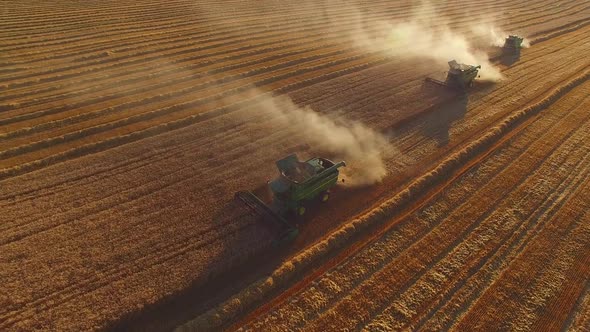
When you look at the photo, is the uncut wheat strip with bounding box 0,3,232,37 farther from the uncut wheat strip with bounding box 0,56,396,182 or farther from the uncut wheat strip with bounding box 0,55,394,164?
the uncut wheat strip with bounding box 0,56,396,182

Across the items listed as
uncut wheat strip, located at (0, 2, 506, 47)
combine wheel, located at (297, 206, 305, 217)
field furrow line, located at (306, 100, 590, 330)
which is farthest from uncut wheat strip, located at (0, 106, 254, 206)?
uncut wheat strip, located at (0, 2, 506, 47)

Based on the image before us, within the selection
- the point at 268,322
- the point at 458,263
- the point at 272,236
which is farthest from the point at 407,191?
the point at 268,322

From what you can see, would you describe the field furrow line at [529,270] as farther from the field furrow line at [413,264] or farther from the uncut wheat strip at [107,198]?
the uncut wheat strip at [107,198]

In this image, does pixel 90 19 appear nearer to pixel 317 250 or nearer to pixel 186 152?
pixel 186 152

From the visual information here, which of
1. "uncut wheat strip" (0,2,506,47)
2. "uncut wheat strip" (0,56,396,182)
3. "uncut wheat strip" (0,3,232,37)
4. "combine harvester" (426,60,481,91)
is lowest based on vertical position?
"uncut wheat strip" (0,56,396,182)

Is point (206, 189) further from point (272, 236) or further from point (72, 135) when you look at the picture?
point (72, 135)

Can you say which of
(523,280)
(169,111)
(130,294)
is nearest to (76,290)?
(130,294)

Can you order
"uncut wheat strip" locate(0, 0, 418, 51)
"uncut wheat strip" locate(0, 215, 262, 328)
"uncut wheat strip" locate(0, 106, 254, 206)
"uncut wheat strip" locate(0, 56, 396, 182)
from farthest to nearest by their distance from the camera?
"uncut wheat strip" locate(0, 0, 418, 51) < "uncut wheat strip" locate(0, 56, 396, 182) < "uncut wheat strip" locate(0, 106, 254, 206) < "uncut wheat strip" locate(0, 215, 262, 328)
